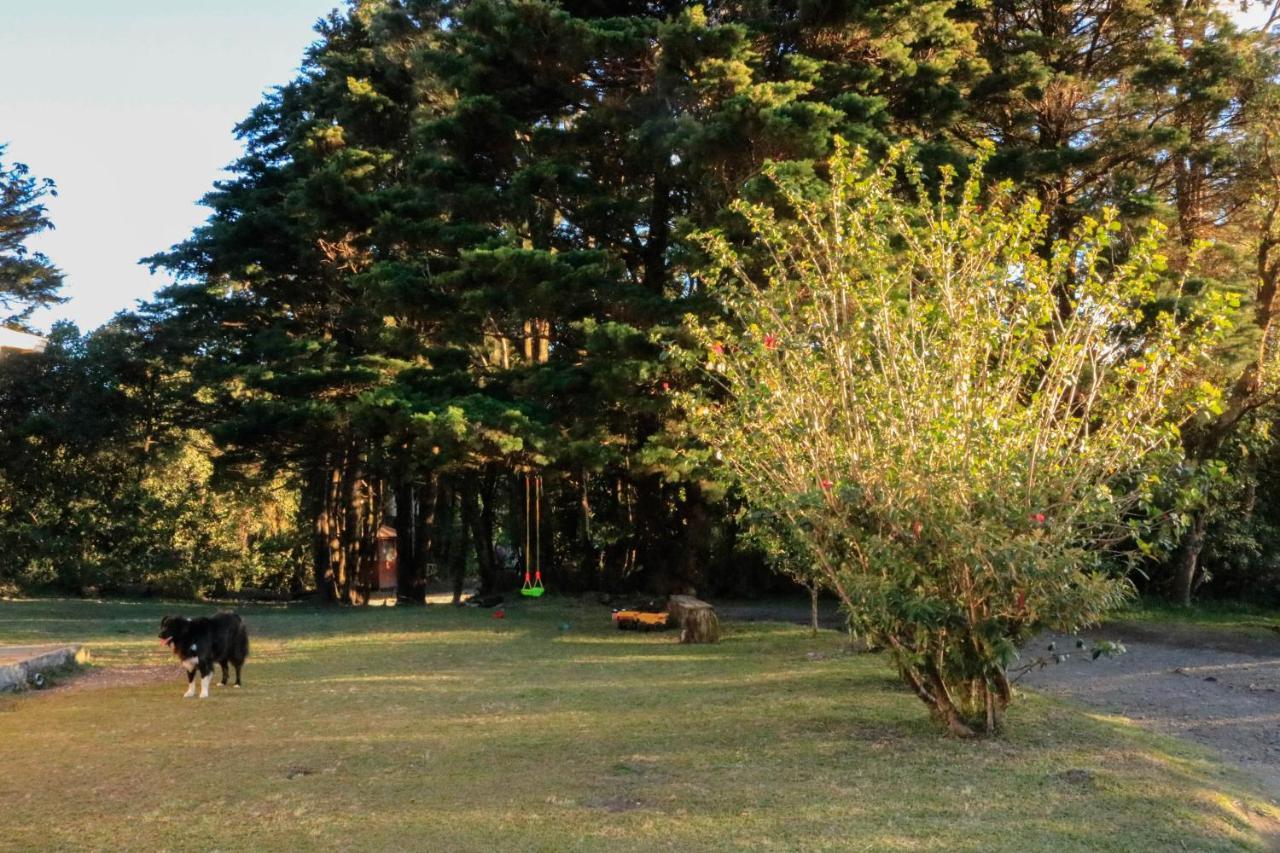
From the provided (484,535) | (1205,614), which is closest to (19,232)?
(484,535)

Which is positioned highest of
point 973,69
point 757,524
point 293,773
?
point 973,69

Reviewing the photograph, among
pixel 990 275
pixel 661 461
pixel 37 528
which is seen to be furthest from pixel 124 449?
pixel 990 275

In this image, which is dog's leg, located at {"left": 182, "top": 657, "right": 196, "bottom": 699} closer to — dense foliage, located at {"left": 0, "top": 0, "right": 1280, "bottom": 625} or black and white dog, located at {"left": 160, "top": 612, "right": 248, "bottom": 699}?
black and white dog, located at {"left": 160, "top": 612, "right": 248, "bottom": 699}

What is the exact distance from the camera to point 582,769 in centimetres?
616

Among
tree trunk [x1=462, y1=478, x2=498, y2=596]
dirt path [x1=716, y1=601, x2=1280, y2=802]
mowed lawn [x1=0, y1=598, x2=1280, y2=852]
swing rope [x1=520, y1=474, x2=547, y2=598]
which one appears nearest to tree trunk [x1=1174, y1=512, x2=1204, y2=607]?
dirt path [x1=716, y1=601, x2=1280, y2=802]

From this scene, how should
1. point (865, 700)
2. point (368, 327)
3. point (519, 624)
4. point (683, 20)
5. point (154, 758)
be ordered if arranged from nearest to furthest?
1. point (154, 758)
2. point (865, 700)
3. point (683, 20)
4. point (519, 624)
5. point (368, 327)

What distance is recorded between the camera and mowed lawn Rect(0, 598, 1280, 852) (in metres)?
4.85

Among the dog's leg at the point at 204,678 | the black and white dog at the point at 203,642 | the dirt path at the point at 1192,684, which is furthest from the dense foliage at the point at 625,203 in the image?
the dog's leg at the point at 204,678

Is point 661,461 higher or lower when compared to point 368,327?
lower

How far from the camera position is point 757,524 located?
885 cm

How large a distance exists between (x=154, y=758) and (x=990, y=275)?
20.8 feet

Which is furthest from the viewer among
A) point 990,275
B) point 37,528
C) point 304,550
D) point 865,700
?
point 304,550

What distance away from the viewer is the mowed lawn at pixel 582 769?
4848mm

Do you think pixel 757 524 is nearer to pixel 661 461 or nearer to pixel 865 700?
pixel 865 700
